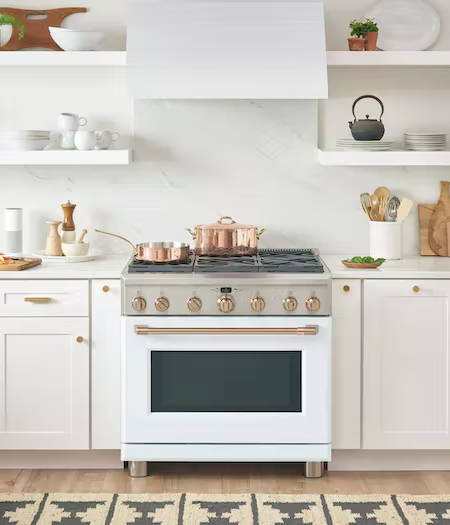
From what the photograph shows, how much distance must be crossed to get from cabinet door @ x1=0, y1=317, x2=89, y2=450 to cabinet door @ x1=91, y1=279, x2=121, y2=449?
1.6 inches

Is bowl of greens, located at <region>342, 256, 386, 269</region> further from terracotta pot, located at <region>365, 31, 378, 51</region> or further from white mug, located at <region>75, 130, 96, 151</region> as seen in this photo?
white mug, located at <region>75, 130, 96, 151</region>

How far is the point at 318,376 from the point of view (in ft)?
13.0

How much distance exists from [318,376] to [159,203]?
1232 mm

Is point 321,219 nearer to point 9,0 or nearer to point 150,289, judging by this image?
point 150,289

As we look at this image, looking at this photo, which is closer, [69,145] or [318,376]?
[318,376]

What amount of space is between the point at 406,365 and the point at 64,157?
179 cm

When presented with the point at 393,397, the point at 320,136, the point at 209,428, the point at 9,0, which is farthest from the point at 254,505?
the point at 9,0

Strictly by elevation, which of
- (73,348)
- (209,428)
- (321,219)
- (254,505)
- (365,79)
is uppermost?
(365,79)

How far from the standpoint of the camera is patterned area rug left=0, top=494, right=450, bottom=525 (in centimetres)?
361

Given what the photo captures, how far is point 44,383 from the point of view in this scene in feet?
13.3

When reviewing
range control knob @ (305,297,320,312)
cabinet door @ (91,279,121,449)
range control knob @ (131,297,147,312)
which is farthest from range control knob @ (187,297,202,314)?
range control knob @ (305,297,320,312)

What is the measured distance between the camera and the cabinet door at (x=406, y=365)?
4.05m

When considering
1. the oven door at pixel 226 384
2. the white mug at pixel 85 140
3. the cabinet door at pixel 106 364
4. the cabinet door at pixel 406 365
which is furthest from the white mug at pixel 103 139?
the cabinet door at pixel 406 365

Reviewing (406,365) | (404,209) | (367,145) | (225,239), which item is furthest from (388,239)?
(225,239)
